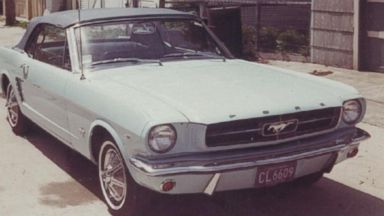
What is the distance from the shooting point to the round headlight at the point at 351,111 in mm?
4467

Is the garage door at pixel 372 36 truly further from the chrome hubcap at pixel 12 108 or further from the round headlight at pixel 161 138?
the round headlight at pixel 161 138

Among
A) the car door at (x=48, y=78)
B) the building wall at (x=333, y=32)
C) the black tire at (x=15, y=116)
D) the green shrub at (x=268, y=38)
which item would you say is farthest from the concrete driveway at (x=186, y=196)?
the green shrub at (x=268, y=38)

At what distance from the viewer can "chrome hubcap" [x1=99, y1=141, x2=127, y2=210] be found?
4.39 meters

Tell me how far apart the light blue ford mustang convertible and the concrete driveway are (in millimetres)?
257

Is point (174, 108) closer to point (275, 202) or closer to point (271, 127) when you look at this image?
point (271, 127)

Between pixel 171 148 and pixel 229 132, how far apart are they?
1.26 ft

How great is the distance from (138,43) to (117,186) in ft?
4.51

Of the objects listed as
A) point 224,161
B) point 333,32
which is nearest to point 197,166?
point 224,161

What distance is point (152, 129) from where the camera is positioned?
3.84 meters

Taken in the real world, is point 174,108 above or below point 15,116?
above

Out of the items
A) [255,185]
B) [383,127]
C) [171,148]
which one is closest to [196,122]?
[171,148]

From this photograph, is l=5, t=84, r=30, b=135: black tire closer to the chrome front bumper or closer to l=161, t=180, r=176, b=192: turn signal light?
the chrome front bumper

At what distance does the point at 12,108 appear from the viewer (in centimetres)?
672

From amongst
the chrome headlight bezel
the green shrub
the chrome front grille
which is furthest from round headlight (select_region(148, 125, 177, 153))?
the green shrub
